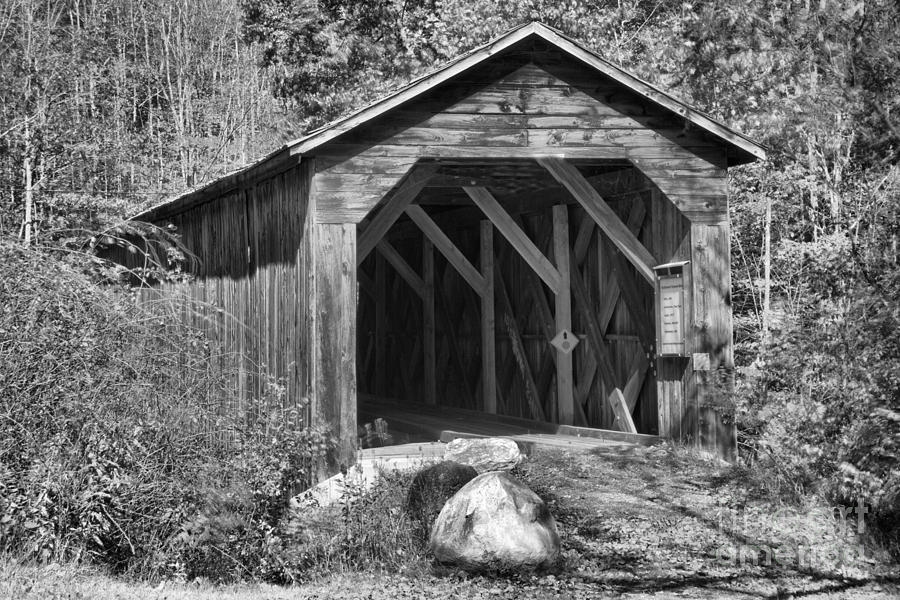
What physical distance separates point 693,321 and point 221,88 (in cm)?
2242

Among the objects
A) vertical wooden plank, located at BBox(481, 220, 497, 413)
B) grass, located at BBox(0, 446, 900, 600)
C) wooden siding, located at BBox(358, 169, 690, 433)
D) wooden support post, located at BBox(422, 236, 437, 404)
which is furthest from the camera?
wooden support post, located at BBox(422, 236, 437, 404)

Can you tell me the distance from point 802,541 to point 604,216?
4740 mm

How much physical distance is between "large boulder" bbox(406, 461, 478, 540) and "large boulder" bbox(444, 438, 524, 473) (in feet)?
1.90

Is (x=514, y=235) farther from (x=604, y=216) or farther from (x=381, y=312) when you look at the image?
(x=381, y=312)

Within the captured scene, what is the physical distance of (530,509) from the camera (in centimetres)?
809

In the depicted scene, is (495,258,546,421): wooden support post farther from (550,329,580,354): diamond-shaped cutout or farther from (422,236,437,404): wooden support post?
(422,236,437,404): wooden support post

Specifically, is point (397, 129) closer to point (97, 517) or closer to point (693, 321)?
point (693, 321)

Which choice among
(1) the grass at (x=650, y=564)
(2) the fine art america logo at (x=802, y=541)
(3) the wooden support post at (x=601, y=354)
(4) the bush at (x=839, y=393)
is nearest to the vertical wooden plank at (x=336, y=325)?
(1) the grass at (x=650, y=564)

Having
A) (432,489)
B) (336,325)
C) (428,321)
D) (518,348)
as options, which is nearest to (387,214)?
(336,325)

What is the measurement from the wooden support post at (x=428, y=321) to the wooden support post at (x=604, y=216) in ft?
17.6

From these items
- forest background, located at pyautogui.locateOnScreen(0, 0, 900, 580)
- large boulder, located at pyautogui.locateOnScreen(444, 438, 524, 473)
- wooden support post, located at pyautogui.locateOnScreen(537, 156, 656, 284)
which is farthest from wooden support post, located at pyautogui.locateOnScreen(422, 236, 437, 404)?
large boulder, located at pyautogui.locateOnScreen(444, 438, 524, 473)

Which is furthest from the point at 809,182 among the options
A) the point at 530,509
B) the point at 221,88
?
the point at 221,88

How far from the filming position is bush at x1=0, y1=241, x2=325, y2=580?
26.9 ft

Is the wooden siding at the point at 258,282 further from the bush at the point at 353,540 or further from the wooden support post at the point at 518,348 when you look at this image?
the wooden support post at the point at 518,348
